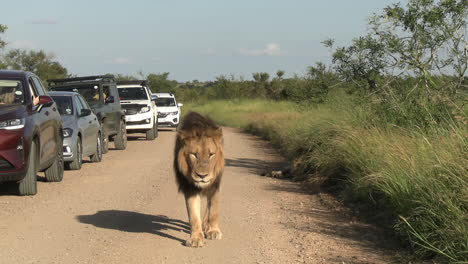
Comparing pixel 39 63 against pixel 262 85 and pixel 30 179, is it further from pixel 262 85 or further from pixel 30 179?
pixel 30 179

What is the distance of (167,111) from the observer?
104ft

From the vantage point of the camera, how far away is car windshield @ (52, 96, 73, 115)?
51.0 ft

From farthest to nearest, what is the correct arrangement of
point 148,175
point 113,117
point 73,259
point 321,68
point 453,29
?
1. point 321,68
2. point 113,117
3. point 148,175
4. point 453,29
5. point 73,259

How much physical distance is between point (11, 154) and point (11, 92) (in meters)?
1.57

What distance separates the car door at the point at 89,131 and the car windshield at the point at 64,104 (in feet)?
1.15

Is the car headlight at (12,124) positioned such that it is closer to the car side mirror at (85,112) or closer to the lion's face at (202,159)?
the lion's face at (202,159)

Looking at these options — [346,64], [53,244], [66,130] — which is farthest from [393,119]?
[53,244]

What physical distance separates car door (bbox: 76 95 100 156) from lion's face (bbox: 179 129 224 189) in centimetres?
828

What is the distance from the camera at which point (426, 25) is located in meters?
13.5

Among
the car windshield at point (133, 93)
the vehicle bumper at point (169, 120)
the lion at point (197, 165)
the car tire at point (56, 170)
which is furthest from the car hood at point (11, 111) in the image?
the vehicle bumper at point (169, 120)

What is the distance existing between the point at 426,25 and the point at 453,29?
62 cm

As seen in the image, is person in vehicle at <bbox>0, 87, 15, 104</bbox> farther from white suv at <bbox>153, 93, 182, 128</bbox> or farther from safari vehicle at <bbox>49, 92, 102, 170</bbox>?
white suv at <bbox>153, 93, 182, 128</bbox>

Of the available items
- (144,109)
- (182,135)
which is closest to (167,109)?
(144,109)

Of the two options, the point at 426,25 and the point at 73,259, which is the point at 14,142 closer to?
the point at 73,259
